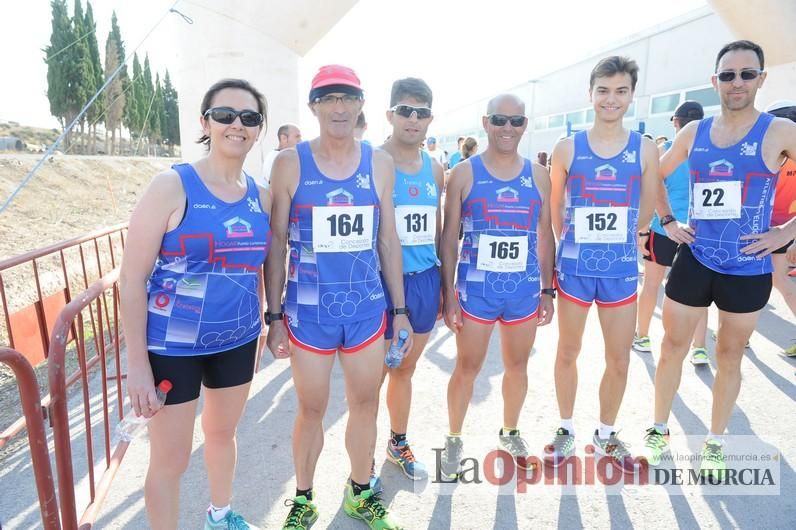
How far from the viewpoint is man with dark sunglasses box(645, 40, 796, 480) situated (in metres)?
2.65

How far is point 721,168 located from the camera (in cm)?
271

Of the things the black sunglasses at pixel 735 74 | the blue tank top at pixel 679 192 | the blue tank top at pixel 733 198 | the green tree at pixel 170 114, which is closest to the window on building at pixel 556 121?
the blue tank top at pixel 679 192

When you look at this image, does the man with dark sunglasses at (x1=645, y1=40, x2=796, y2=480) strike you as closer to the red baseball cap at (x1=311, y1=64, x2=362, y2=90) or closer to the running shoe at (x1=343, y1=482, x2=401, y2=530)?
the running shoe at (x1=343, y1=482, x2=401, y2=530)

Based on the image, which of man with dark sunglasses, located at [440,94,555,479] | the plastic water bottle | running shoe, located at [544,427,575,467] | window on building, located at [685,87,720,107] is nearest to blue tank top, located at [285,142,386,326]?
the plastic water bottle

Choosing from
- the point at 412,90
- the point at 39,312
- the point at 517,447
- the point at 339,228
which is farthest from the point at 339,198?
the point at 39,312

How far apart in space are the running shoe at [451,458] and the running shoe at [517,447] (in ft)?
0.93

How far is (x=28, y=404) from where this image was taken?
65.4 inches

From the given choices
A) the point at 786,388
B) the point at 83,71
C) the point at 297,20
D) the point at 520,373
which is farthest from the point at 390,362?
the point at 83,71

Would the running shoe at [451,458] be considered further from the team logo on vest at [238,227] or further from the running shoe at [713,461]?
the team logo on vest at [238,227]

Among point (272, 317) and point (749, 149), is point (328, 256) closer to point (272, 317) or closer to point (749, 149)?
point (272, 317)

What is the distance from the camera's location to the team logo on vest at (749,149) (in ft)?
8.69

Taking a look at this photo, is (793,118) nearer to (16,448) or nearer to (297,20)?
(297,20)

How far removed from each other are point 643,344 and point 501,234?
2952 millimetres

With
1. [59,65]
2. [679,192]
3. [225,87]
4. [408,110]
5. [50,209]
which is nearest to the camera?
[225,87]
